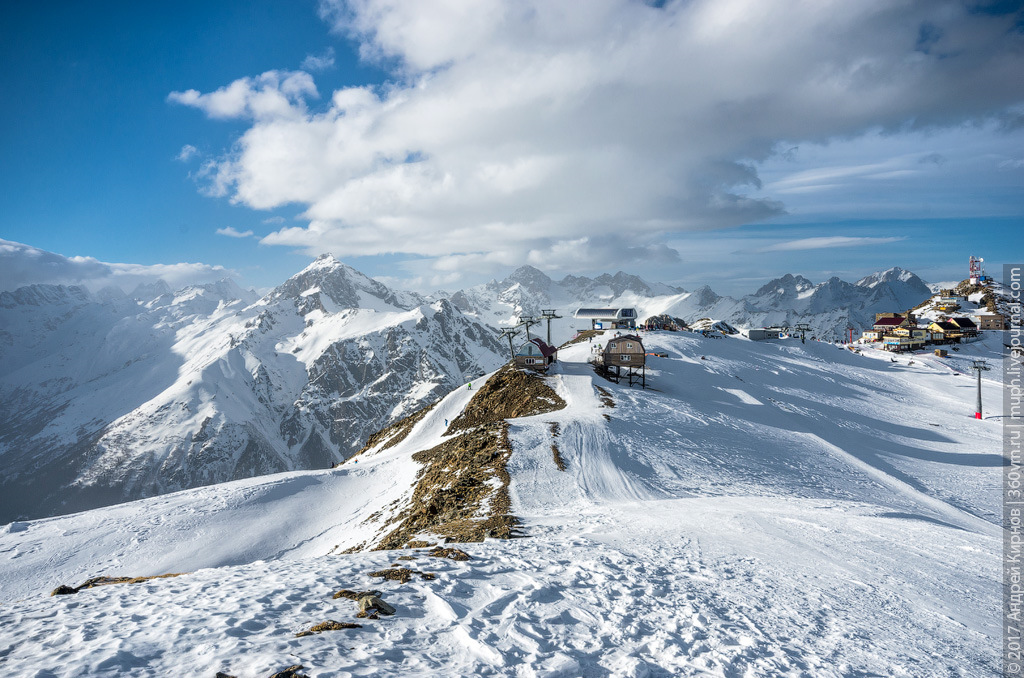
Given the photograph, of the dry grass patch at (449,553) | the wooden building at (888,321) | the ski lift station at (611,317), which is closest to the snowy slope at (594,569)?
the dry grass patch at (449,553)

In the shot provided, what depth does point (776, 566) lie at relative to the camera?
43.9 ft

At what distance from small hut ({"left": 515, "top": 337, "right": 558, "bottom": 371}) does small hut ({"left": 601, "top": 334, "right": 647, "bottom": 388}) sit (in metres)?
7.12

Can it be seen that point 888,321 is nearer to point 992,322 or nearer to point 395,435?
point 992,322

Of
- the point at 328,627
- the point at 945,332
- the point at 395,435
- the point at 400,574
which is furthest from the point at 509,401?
the point at 945,332

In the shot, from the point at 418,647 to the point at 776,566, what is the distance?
37.3ft

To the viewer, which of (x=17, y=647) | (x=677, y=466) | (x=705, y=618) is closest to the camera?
(x=17, y=647)

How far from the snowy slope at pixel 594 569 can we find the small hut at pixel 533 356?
13.7 m

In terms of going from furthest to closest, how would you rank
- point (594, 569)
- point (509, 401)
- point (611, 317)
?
point (611, 317) → point (509, 401) → point (594, 569)

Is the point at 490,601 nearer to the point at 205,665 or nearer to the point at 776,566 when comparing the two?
the point at 205,665

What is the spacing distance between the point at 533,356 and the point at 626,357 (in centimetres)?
1071

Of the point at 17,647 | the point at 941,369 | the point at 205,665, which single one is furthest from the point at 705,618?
the point at 941,369

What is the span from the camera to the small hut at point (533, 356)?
1991 inches

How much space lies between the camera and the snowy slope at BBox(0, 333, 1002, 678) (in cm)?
809

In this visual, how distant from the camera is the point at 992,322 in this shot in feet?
358
